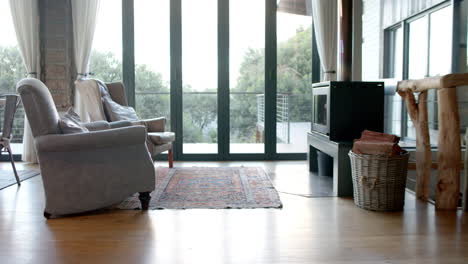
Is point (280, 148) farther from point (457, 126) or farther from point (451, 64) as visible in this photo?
point (457, 126)

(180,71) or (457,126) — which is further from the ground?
(180,71)

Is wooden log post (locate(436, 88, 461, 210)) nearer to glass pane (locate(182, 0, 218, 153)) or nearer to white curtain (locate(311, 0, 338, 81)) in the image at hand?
white curtain (locate(311, 0, 338, 81))

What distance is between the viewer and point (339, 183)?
11.8 ft

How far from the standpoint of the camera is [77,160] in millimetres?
2947

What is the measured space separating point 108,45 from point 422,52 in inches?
146

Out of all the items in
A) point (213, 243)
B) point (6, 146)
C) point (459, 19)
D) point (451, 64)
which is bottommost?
point (213, 243)

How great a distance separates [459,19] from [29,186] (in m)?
4.05

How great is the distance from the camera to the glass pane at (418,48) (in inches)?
176

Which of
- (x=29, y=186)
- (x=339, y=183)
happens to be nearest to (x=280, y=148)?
(x=339, y=183)

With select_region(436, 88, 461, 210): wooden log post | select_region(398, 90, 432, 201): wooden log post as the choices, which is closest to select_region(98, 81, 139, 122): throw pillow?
select_region(398, 90, 432, 201): wooden log post

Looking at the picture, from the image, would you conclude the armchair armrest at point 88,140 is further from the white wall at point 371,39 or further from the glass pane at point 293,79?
the white wall at point 371,39

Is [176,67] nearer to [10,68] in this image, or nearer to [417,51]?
[10,68]

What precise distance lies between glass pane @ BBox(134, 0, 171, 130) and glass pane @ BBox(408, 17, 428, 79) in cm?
289

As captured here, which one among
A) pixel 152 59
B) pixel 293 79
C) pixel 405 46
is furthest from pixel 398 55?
pixel 152 59
